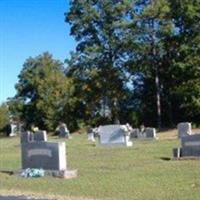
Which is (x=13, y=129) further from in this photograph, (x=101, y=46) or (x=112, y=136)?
(x=112, y=136)

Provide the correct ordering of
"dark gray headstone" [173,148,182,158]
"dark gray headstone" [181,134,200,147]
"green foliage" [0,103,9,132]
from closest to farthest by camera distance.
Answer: "dark gray headstone" [173,148,182,158] < "dark gray headstone" [181,134,200,147] < "green foliage" [0,103,9,132]

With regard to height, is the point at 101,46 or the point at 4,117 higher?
the point at 101,46

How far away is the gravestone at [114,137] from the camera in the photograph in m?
32.3

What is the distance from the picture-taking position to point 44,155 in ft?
62.6

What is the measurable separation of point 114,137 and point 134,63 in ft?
93.1

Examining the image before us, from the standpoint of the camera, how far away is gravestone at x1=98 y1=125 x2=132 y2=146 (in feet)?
106

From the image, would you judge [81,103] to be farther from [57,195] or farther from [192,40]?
[57,195]

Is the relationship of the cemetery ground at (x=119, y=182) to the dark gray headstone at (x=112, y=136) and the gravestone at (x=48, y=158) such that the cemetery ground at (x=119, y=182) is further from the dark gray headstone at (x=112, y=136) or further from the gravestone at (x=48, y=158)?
the dark gray headstone at (x=112, y=136)

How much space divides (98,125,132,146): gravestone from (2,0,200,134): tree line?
2258 cm

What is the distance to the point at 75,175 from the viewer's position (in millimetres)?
17828

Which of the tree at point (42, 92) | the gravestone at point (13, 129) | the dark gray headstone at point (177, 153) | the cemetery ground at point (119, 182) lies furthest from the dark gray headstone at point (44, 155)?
the gravestone at point (13, 129)

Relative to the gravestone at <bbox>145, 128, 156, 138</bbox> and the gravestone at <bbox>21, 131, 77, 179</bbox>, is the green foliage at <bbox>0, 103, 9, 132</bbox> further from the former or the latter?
the gravestone at <bbox>21, 131, 77, 179</bbox>

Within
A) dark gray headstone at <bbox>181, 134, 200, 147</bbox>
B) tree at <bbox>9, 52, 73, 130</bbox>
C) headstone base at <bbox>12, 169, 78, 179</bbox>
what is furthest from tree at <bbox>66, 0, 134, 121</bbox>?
headstone base at <bbox>12, 169, 78, 179</bbox>

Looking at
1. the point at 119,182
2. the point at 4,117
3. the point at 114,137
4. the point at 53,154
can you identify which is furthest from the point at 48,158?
the point at 4,117
